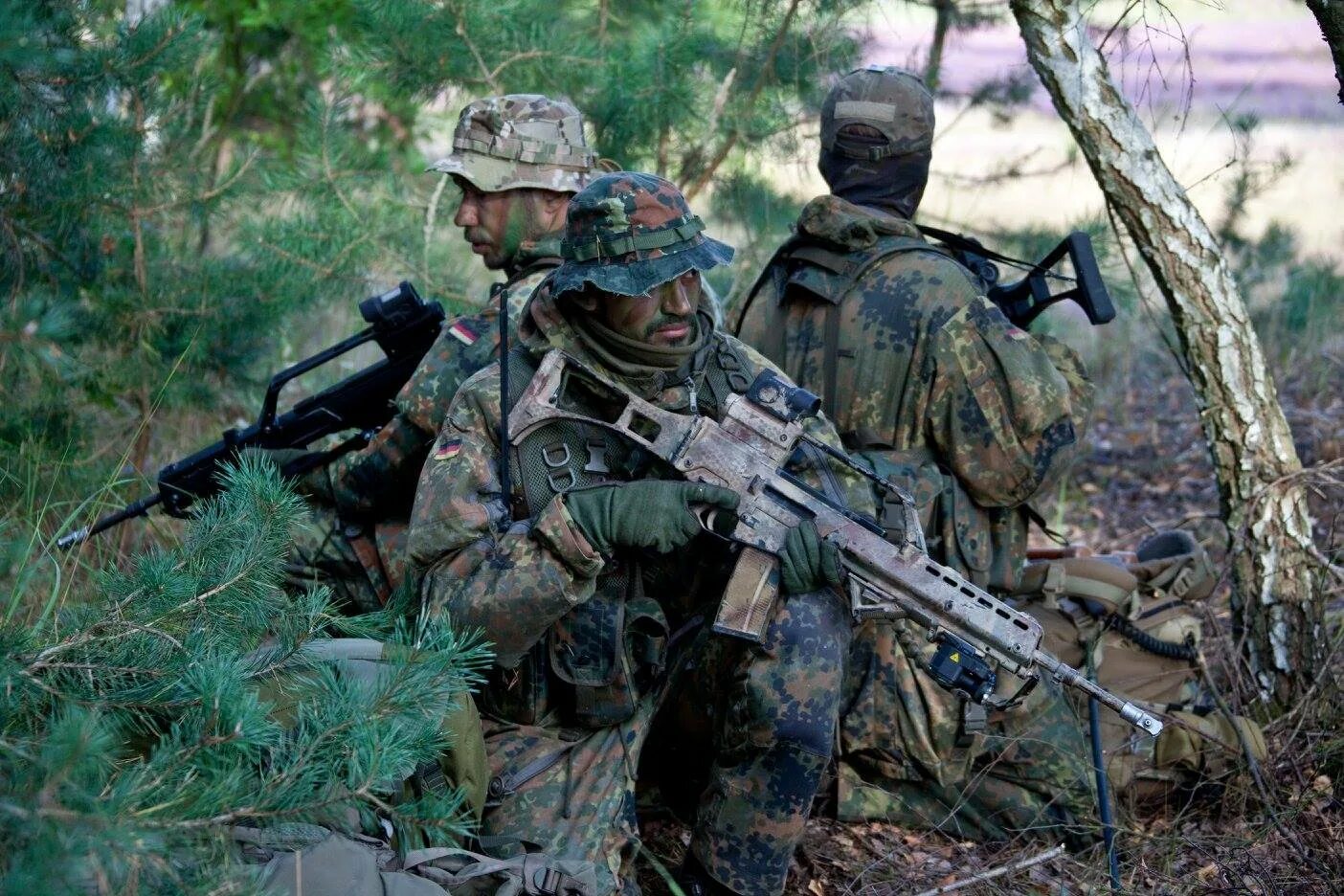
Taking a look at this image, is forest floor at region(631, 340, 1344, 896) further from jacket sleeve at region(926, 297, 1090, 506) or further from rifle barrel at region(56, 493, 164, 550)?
rifle barrel at region(56, 493, 164, 550)

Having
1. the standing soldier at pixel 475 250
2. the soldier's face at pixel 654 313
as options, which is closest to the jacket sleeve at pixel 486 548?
the soldier's face at pixel 654 313

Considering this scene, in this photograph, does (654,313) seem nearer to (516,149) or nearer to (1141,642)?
(516,149)

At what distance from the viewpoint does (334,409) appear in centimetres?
437

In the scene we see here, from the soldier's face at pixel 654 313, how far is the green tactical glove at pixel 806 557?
57cm

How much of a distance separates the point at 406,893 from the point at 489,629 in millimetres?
736

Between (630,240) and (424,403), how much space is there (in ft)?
3.26

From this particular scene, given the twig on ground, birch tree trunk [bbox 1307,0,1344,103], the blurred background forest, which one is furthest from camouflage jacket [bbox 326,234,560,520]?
birch tree trunk [bbox 1307,0,1344,103]

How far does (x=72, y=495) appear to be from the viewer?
4.45m

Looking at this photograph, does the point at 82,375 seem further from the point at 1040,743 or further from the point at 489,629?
the point at 1040,743

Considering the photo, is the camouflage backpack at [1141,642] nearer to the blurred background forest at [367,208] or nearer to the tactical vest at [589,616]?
the blurred background forest at [367,208]

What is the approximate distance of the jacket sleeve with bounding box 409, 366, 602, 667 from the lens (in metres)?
3.09

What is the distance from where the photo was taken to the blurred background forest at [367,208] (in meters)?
4.30

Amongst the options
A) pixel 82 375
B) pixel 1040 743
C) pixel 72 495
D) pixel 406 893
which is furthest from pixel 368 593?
pixel 1040 743

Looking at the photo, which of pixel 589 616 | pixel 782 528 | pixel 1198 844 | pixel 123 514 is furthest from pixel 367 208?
pixel 1198 844
